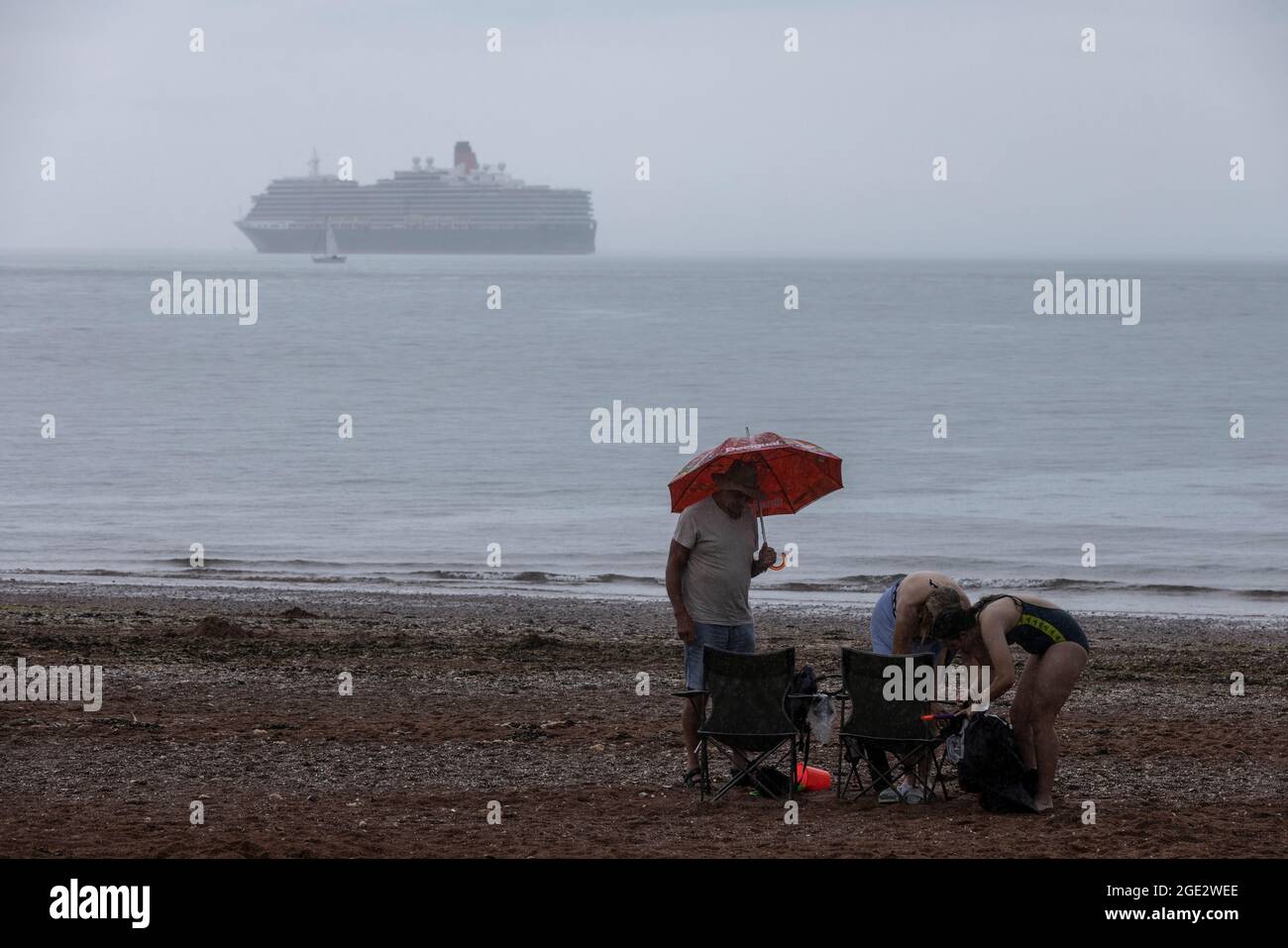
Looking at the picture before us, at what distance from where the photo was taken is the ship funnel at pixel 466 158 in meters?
166

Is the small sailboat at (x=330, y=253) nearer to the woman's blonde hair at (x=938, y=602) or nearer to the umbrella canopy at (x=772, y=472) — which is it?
the umbrella canopy at (x=772, y=472)

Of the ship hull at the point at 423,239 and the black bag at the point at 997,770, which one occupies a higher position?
the ship hull at the point at 423,239

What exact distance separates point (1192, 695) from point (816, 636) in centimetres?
355

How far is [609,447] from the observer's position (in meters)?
32.2

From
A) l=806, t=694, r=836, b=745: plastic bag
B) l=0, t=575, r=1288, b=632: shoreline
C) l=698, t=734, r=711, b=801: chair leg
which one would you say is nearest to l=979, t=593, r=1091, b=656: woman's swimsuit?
l=806, t=694, r=836, b=745: plastic bag

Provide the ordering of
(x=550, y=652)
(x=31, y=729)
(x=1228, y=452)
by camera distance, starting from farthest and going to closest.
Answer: (x=1228, y=452) → (x=550, y=652) → (x=31, y=729)

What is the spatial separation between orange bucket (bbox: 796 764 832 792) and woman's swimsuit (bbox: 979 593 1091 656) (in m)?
1.16

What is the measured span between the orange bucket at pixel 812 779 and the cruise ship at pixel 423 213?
518 ft

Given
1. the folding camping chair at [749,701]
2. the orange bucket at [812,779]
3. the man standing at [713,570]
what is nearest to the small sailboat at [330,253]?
the man standing at [713,570]

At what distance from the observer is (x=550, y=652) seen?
11.3 meters

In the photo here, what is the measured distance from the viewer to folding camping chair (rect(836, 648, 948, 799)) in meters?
6.44

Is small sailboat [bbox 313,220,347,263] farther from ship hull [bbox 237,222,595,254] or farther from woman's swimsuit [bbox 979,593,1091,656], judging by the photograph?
woman's swimsuit [bbox 979,593,1091,656]
